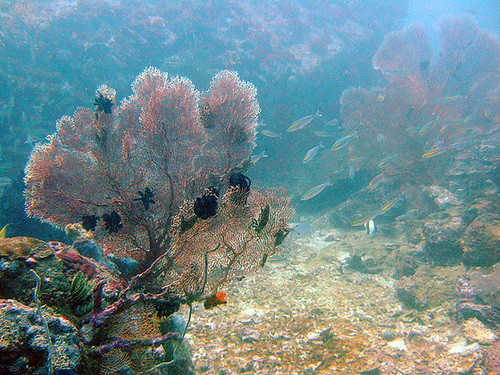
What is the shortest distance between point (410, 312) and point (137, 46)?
723 inches

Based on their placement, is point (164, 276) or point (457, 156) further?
point (457, 156)

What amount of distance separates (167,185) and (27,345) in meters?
2.74

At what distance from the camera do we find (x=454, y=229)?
21.6 ft

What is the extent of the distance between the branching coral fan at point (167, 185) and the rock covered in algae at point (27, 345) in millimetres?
1058

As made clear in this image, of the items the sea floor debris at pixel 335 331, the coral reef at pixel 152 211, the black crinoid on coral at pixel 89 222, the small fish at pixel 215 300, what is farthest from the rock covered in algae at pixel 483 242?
the black crinoid on coral at pixel 89 222

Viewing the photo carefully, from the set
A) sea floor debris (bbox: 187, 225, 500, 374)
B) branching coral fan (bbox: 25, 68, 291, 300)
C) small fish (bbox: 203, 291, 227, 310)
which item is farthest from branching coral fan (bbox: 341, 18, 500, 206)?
small fish (bbox: 203, 291, 227, 310)

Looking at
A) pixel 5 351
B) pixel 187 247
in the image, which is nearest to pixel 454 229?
pixel 187 247

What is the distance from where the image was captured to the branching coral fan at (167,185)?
2.81 metres

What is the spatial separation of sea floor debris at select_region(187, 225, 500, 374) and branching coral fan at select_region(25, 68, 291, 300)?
1.59m

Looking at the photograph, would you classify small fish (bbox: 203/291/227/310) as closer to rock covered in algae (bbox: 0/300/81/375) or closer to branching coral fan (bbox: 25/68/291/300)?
branching coral fan (bbox: 25/68/291/300)

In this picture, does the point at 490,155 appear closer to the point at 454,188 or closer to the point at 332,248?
the point at 454,188

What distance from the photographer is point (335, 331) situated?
4242 mm

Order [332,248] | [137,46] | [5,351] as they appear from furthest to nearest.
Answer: [137,46] < [332,248] < [5,351]

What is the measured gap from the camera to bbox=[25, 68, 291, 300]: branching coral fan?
9.22 ft
